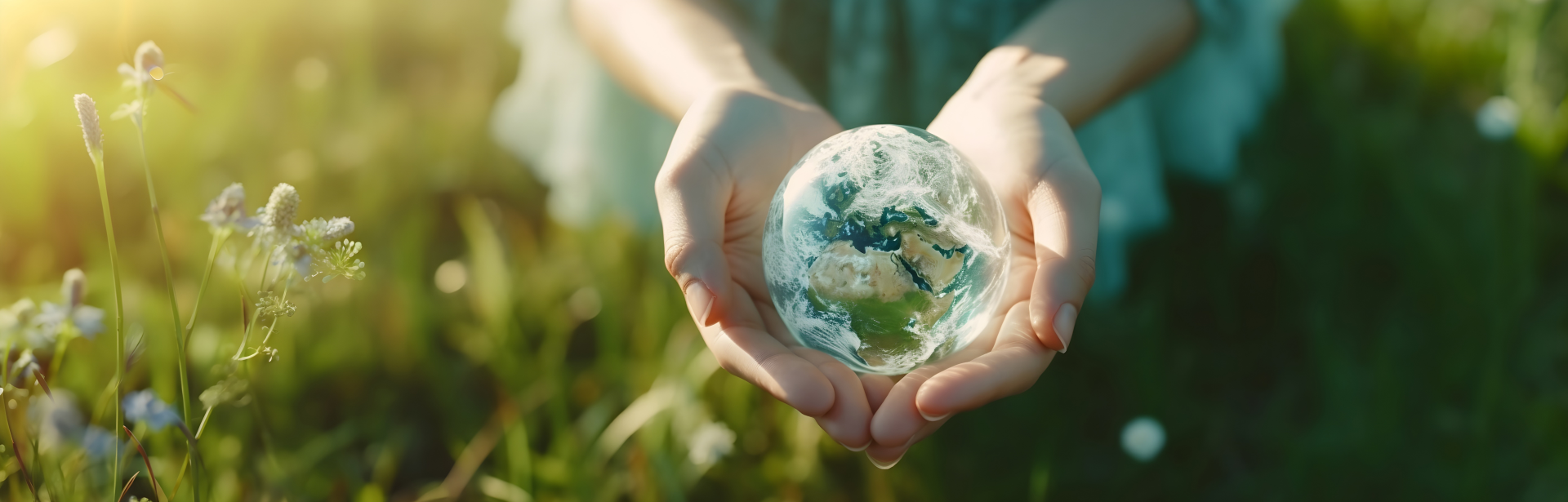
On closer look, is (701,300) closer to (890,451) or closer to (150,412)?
(890,451)

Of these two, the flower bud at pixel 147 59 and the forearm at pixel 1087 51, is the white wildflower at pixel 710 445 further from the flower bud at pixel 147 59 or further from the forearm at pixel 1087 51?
the flower bud at pixel 147 59

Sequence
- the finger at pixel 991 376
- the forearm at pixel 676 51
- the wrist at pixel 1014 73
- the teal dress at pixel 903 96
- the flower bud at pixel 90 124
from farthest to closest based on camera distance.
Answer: the teal dress at pixel 903 96 → the forearm at pixel 676 51 → the wrist at pixel 1014 73 → the finger at pixel 991 376 → the flower bud at pixel 90 124

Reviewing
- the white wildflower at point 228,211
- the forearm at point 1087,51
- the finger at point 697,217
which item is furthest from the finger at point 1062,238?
the white wildflower at point 228,211

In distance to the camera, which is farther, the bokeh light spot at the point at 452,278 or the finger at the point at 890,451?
the bokeh light spot at the point at 452,278

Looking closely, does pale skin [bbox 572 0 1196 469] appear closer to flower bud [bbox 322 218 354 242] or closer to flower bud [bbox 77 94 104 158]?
flower bud [bbox 322 218 354 242]

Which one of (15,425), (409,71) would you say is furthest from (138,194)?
(15,425)

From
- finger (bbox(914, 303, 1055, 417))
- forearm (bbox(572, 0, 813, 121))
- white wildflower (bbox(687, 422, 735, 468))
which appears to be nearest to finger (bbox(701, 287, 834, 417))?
finger (bbox(914, 303, 1055, 417))
